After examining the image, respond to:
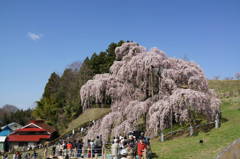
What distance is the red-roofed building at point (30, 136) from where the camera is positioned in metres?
43.0

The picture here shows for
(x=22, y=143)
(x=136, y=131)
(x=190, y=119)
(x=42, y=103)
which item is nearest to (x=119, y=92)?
(x=136, y=131)

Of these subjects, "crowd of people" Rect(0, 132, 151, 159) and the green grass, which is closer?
"crowd of people" Rect(0, 132, 151, 159)

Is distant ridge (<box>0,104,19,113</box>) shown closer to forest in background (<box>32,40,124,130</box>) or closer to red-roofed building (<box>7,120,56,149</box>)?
forest in background (<box>32,40,124,130</box>)

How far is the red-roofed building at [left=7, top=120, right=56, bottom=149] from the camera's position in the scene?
43000mm

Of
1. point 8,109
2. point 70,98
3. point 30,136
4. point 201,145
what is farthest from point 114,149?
point 8,109

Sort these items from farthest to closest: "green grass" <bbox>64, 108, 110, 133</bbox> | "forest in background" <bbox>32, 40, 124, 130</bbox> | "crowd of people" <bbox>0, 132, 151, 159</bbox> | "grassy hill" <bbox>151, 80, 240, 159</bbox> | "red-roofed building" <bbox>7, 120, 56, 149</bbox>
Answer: "forest in background" <bbox>32, 40, 124, 130</bbox> < "green grass" <bbox>64, 108, 110, 133</bbox> < "red-roofed building" <bbox>7, 120, 56, 149</bbox> < "crowd of people" <bbox>0, 132, 151, 159</bbox> < "grassy hill" <bbox>151, 80, 240, 159</bbox>

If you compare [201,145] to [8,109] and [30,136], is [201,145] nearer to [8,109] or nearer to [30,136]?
[30,136]

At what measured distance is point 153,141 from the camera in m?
19.0

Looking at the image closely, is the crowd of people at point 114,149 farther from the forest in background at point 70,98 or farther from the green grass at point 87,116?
the forest in background at point 70,98

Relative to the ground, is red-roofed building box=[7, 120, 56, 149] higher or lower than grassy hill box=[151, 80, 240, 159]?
lower

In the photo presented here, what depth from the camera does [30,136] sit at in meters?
43.8

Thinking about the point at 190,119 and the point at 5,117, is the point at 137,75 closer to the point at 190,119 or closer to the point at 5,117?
the point at 190,119

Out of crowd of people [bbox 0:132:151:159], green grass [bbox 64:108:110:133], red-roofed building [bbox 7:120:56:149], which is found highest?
green grass [bbox 64:108:110:133]

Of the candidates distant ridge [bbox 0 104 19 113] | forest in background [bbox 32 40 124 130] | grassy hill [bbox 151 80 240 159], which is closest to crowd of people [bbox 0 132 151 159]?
grassy hill [bbox 151 80 240 159]
